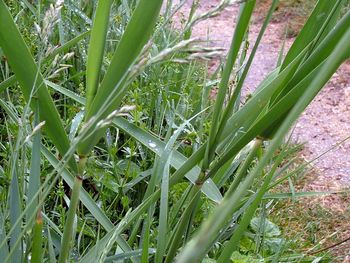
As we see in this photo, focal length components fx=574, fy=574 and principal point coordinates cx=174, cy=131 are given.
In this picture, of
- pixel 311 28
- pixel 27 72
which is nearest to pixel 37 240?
pixel 27 72

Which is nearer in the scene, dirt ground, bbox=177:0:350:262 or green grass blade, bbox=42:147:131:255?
green grass blade, bbox=42:147:131:255

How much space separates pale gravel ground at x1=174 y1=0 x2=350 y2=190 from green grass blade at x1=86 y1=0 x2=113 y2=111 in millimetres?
1660

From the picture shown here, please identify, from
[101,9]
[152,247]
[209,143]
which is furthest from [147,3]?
[152,247]

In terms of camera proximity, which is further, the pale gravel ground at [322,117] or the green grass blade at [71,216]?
the pale gravel ground at [322,117]

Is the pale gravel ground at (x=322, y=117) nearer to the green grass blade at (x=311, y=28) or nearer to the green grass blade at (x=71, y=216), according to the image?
the green grass blade at (x=311, y=28)

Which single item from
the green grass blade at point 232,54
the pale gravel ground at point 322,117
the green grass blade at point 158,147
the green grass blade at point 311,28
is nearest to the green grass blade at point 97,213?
the green grass blade at point 158,147

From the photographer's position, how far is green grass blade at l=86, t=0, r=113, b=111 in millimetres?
844

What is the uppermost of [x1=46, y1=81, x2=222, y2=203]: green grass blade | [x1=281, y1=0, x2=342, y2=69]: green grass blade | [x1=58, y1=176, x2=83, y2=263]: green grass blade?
[x1=281, y1=0, x2=342, y2=69]: green grass blade

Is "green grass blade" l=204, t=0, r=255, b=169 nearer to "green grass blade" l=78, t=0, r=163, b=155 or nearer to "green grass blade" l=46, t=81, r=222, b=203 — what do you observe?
"green grass blade" l=78, t=0, r=163, b=155

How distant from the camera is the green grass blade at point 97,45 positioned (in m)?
0.84

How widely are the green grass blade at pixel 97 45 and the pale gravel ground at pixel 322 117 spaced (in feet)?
5.45

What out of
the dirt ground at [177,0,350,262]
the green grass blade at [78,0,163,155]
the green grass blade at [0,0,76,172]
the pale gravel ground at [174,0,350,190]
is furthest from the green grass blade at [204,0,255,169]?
the pale gravel ground at [174,0,350,190]

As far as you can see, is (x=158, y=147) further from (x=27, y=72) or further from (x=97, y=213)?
(x=27, y=72)

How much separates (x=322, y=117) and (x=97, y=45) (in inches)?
106
